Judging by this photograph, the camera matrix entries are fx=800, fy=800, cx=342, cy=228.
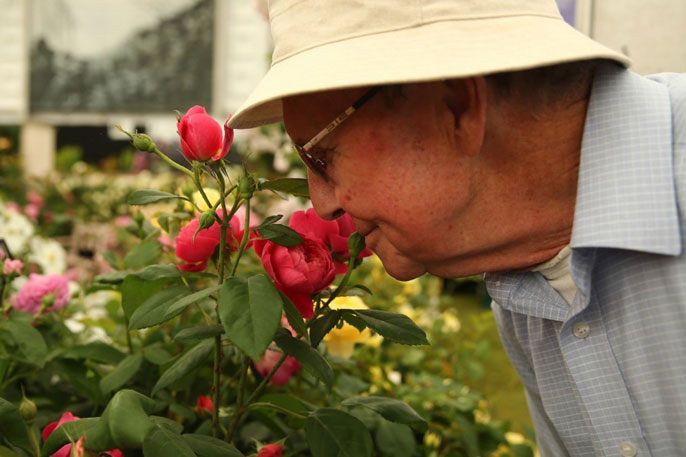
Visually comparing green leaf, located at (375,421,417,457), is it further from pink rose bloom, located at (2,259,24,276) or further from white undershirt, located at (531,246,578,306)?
pink rose bloom, located at (2,259,24,276)

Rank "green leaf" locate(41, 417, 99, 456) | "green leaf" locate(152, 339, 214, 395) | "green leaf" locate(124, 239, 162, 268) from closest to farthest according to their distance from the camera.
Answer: "green leaf" locate(41, 417, 99, 456) < "green leaf" locate(152, 339, 214, 395) < "green leaf" locate(124, 239, 162, 268)

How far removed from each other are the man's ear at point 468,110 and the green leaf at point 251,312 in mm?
304

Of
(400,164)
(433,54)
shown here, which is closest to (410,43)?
(433,54)

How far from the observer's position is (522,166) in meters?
1.04

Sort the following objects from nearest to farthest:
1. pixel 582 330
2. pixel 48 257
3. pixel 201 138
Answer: pixel 201 138 < pixel 582 330 < pixel 48 257

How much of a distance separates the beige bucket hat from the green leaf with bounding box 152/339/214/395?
32 cm

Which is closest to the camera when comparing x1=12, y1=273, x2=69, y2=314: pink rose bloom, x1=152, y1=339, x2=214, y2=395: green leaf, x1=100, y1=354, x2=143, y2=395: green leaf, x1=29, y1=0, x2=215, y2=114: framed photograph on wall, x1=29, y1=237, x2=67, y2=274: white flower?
x1=152, y1=339, x2=214, y2=395: green leaf

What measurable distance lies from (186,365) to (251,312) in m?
0.23

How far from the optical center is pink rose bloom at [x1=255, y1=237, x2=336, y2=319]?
1007mm

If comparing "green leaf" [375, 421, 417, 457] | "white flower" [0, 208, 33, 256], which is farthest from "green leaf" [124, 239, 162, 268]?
"white flower" [0, 208, 33, 256]

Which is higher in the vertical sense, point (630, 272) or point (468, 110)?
point (468, 110)

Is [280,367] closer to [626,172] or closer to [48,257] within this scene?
[626,172]

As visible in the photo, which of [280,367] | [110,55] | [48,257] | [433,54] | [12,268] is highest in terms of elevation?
[433,54]

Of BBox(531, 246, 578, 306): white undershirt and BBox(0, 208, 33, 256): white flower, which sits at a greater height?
BBox(531, 246, 578, 306): white undershirt
